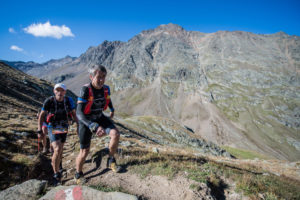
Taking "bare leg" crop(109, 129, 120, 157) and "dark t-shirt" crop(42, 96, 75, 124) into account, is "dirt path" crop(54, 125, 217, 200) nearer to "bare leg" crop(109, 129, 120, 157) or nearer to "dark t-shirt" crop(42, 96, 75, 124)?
"bare leg" crop(109, 129, 120, 157)

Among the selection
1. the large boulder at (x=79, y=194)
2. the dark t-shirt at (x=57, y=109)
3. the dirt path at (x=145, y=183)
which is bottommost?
the dirt path at (x=145, y=183)

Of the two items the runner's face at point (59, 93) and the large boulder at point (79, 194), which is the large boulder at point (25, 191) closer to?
the large boulder at point (79, 194)

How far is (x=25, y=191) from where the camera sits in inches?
183

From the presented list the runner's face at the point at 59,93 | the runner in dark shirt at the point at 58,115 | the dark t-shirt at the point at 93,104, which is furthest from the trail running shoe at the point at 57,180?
the runner's face at the point at 59,93

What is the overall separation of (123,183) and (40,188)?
8.89 feet

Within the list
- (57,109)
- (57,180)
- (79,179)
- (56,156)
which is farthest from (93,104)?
(57,180)

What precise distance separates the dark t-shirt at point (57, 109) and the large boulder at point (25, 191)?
292 cm

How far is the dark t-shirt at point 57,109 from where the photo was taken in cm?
720

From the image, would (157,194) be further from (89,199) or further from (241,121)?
(241,121)

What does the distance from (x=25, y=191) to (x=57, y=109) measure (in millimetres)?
3638

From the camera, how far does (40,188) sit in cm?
482

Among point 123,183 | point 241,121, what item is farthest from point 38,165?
point 241,121

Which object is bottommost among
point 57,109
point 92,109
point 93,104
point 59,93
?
point 57,109

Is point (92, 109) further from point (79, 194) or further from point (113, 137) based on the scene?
point (79, 194)
